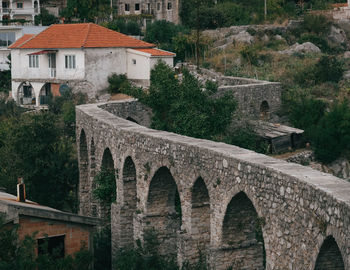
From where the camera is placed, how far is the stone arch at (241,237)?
48.0 feet

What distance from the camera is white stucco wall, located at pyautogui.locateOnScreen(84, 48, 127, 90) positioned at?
1529 inches

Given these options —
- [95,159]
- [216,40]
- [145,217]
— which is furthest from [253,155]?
[216,40]

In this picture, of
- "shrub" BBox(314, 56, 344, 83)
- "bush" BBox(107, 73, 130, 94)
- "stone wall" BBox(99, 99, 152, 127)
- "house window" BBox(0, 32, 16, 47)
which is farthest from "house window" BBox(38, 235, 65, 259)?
"house window" BBox(0, 32, 16, 47)

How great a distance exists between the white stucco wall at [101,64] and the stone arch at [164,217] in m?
20.9

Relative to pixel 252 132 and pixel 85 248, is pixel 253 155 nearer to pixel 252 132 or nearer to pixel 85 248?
pixel 85 248

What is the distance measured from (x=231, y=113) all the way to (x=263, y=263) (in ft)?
38.3

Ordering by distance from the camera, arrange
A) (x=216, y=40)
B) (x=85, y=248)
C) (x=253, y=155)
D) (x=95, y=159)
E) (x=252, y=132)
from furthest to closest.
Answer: (x=216, y=40) → (x=252, y=132) → (x=95, y=159) → (x=85, y=248) → (x=253, y=155)

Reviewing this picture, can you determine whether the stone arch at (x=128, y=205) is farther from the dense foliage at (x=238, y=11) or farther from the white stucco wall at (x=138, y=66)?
the dense foliage at (x=238, y=11)

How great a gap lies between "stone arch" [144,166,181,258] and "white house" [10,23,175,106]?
20.1m

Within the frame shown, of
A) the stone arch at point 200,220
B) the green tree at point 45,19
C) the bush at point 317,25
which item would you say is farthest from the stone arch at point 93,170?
the green tree at point 45,19

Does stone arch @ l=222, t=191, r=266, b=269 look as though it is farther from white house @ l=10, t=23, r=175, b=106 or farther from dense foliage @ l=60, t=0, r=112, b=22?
dense foliage @ l=60, t=0, r=112, b=22

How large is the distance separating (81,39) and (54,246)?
76.7ft

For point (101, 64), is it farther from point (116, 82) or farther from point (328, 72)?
point (328, 72)

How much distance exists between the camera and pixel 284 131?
29.6 m
